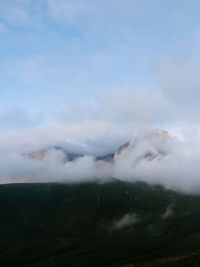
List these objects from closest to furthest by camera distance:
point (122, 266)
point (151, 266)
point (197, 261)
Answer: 1. point (197, 261)
2. point (151, 266)
3. point (122, 266)

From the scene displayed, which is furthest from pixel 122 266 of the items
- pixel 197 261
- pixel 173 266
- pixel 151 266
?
pixel 197 261

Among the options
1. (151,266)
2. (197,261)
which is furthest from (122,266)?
(197,261)

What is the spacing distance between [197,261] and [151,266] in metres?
33.5

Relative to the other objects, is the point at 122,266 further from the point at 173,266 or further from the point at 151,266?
the point at 173,266

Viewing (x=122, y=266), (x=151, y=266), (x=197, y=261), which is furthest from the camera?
(x=122, y=266)

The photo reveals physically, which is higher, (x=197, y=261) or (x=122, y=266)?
(x=197, y=261)

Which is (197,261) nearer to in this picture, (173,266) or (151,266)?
(173,266)

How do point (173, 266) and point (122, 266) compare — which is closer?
point (173, 266)

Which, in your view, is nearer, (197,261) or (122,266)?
(197,261)

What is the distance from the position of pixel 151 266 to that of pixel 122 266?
105 feet

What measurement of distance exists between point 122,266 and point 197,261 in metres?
65.5

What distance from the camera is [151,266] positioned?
173 m

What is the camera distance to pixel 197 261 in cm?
14938

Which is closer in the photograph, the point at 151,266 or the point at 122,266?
the point at 151,266
